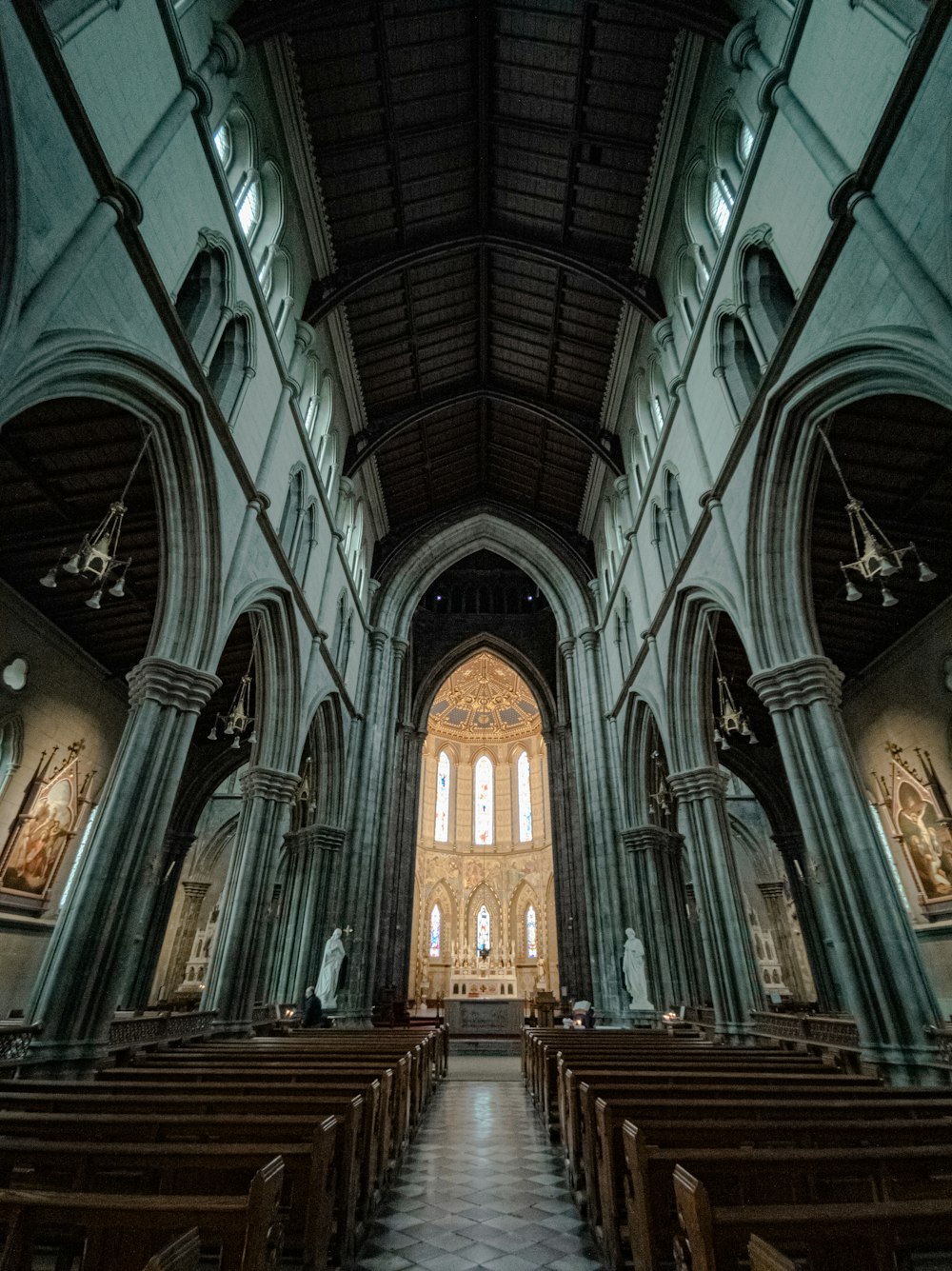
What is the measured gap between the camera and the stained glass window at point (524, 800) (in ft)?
113

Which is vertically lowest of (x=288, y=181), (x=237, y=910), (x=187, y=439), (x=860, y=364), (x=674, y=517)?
(x=237, y=910)

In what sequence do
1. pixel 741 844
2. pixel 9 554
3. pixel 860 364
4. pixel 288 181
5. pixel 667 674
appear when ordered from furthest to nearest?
pixel 741 844 < pixel 667 674 < pixel 288 181 < pixel 9 554 < pixel 860 364

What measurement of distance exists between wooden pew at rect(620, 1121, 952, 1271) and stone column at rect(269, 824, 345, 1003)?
14.1 m

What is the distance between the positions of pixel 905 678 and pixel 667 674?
4.99 m

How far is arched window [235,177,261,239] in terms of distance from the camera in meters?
11.2

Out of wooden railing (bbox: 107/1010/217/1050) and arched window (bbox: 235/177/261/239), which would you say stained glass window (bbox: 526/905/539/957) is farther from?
arched window (bbox: 235/177/261/239)

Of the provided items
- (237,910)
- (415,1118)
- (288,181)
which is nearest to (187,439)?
(288,181)

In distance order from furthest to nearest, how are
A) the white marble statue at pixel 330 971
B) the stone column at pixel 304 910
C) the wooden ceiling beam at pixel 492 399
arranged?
the wooden ceiling beam at pixel 492 399 → the stone column at pixel 304 910 → the white marble statue at pixel 330 971

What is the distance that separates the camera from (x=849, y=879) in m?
7.38

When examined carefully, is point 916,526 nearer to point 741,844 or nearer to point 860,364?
point 860,364

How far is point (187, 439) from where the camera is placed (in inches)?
356

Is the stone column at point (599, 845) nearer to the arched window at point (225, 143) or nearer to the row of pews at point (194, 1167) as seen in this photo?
the row of pews at point (194, 1167)

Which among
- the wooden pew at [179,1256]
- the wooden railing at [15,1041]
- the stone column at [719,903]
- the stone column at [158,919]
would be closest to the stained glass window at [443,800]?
the stone column at [158,919]

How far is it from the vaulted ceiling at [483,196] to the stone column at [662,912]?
1051 cm
